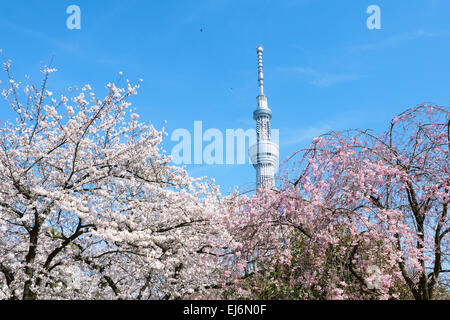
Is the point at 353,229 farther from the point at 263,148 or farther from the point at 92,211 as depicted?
the point at 263,148

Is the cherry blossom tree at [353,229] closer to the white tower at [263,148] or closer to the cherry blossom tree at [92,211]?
the cherry blossom tree at [92,211]

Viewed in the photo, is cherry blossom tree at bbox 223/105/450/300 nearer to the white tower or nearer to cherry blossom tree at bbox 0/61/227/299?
cherry blossom tree at bbox 0/61/227/299

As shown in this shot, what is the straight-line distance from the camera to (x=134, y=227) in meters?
8.94

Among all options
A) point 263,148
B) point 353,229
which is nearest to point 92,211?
point 353,229

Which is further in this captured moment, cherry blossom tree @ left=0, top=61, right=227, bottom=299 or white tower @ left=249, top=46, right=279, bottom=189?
white tower @ left=249, top=46, right=279, bottom=189

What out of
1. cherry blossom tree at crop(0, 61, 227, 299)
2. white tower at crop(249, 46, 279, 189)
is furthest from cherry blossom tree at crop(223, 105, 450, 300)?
white tower at crop(249, 46, 279, 189)

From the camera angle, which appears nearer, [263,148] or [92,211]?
[92,211]

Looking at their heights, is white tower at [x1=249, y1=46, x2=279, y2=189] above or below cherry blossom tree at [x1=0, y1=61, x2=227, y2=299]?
above

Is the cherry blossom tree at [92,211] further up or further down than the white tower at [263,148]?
further down

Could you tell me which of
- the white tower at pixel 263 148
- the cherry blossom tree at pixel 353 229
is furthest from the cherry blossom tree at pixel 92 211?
the white tower at pixel 263 148

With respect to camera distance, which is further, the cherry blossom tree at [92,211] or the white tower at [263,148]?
the white tower at [263,148]

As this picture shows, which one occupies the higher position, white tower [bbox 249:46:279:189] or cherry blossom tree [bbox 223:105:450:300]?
white tower [bbox 249:46:279:189]

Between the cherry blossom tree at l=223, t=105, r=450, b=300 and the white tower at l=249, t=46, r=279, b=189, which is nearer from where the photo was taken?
the cherry blossom tree at l=223, t=105, r=450, b=300
